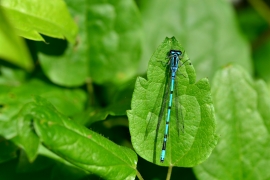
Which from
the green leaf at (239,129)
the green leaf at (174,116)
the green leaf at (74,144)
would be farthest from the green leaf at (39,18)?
the green leaf at (239,129)

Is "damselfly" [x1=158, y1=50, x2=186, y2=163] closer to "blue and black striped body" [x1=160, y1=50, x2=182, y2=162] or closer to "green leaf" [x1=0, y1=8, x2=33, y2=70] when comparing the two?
"blue and black striped body" [x1=160, y1=50, x2=182, y2=162]

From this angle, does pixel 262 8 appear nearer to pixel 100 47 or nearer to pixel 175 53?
pixel 100 47

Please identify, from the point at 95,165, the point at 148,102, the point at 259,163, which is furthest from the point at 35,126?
the point at 259,163

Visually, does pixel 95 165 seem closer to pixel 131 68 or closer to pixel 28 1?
pixel 28 1

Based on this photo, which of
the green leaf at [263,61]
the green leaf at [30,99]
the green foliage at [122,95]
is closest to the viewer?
the green foliage at [122,95]

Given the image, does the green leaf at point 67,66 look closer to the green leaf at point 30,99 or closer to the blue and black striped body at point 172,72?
the green leaf at point 30,99

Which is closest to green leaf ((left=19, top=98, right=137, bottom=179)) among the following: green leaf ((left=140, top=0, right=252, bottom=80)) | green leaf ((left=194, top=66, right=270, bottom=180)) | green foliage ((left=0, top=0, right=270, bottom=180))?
green foliage ((left=0, top=0, right=270, bottom=180))

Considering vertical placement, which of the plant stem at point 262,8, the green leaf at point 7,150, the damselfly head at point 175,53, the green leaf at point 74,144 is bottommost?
the green leaf at point 7,150
